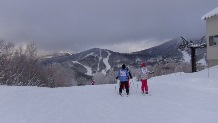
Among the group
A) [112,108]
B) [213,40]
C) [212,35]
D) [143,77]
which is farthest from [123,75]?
[212,35]

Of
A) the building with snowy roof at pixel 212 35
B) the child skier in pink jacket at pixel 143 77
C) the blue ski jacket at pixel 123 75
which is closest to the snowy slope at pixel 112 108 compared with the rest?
the child skier in pink jacket at pixel 143 77

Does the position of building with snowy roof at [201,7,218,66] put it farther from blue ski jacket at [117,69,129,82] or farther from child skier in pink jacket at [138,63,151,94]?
blue ski jacket at [117,69,129,82]

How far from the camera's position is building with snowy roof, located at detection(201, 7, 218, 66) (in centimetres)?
3643

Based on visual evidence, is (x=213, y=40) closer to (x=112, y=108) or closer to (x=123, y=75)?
(x=123, y=75)

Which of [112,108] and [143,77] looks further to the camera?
[143,77]

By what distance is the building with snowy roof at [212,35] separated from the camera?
120 feet

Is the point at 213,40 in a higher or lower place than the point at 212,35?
lower

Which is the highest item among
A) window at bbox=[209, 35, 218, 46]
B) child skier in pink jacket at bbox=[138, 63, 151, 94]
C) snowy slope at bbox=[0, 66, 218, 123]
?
window at bbox=[209, 35, 218, 46]

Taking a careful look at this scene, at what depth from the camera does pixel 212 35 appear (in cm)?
3703

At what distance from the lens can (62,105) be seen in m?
14.5

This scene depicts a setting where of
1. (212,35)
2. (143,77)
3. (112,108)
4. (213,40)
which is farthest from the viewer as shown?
(212,35)

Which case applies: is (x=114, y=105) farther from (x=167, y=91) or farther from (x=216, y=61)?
(x=216, y=61)

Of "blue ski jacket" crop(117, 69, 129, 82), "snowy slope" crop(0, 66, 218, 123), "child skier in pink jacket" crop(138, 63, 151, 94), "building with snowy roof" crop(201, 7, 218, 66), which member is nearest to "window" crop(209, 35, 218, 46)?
"building with snowy roof" crop(201, 7, 218, 66)

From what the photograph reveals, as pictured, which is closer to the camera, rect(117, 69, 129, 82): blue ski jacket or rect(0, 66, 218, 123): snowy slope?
rect(0, 66, 218, 123): snowy slope
